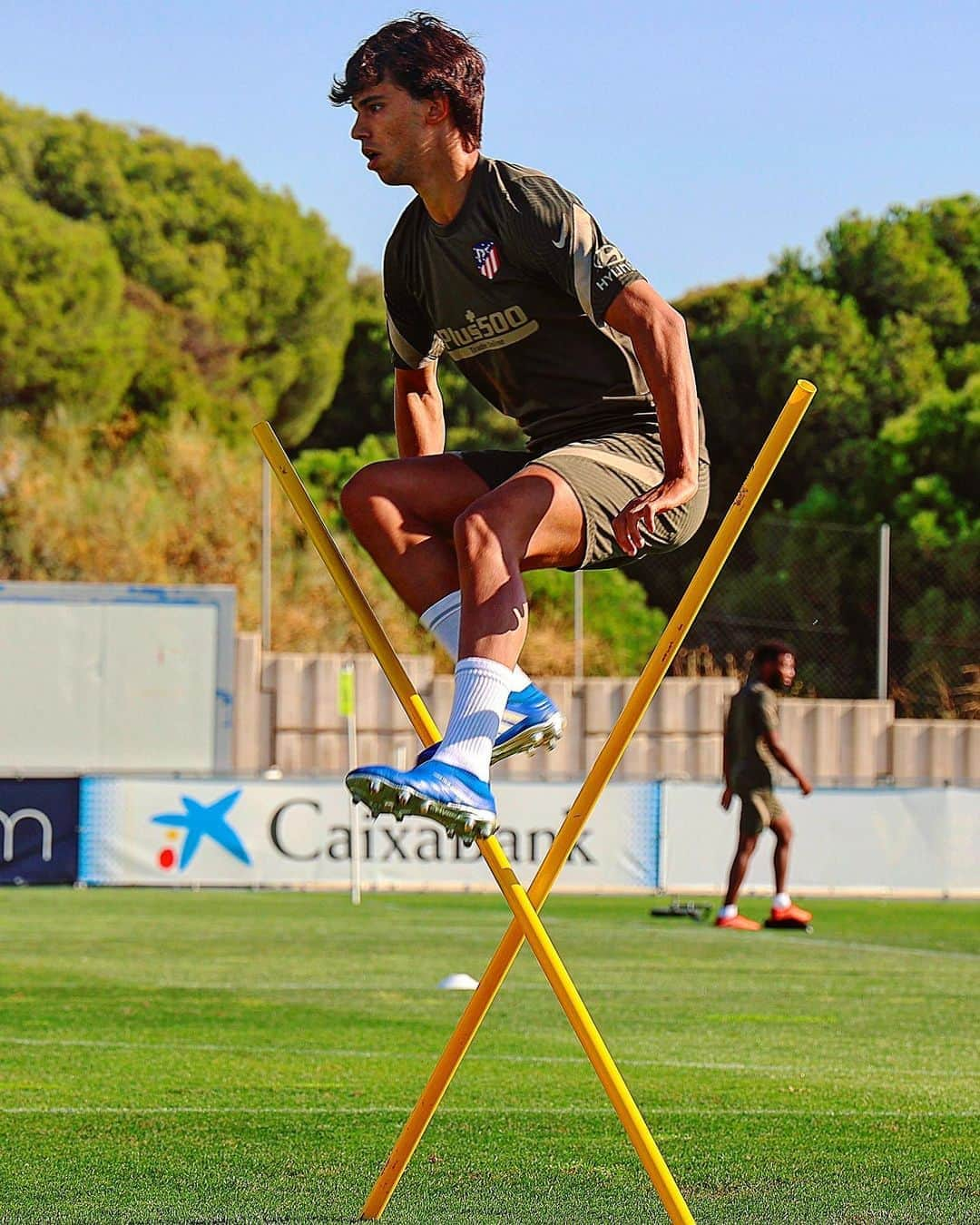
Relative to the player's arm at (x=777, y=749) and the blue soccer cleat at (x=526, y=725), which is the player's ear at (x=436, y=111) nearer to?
the blue soccer cleat at (x=526, y=725)

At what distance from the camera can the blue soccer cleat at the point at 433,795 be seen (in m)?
3.97

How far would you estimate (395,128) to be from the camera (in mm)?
4434

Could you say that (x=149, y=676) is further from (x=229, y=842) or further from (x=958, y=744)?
(x=958, y=744)

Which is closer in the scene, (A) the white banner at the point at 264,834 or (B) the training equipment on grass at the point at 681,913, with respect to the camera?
(B) the training equipment on grass at the point at 681,913

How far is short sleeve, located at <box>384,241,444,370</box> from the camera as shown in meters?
4.79

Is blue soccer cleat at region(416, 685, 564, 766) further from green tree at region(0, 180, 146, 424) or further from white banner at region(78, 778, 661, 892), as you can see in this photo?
green tree at region(0, 180, 146, 424)

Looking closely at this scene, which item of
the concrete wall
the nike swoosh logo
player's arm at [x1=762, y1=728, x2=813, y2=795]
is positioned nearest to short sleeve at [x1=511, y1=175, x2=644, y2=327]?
the nike swoosh logo

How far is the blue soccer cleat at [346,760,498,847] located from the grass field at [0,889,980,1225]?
3.55ft

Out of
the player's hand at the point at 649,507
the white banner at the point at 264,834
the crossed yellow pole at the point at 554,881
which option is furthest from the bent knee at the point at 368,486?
the white banner at the point at 264,834

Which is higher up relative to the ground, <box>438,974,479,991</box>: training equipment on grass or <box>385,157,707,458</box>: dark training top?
<box>385,157,707,458</box>: dark training top

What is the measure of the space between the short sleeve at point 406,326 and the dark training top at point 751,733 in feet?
35.9

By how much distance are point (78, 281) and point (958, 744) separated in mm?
19572

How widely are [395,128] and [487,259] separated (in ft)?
1.17

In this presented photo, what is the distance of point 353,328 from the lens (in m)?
44.5
